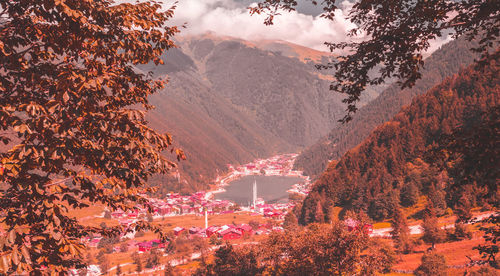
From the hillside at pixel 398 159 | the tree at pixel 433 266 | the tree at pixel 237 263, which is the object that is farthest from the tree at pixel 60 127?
the hillside at pixel 398 159

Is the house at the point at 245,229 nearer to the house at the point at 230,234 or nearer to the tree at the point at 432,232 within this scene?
the house at the point at 230,234

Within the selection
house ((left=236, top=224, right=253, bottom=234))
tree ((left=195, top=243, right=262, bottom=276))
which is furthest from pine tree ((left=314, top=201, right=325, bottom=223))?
tree ((left=195, top=243, right=262, bottom=276))

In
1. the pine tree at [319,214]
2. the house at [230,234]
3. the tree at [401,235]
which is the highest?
the tree at [401,235]

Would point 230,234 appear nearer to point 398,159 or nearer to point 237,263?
point 237,263

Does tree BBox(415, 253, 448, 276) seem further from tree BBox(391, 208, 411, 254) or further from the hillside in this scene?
the hillside

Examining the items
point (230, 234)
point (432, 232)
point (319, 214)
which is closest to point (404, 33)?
point (432, 232)

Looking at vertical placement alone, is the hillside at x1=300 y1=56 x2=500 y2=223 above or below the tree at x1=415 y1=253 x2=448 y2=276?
above
